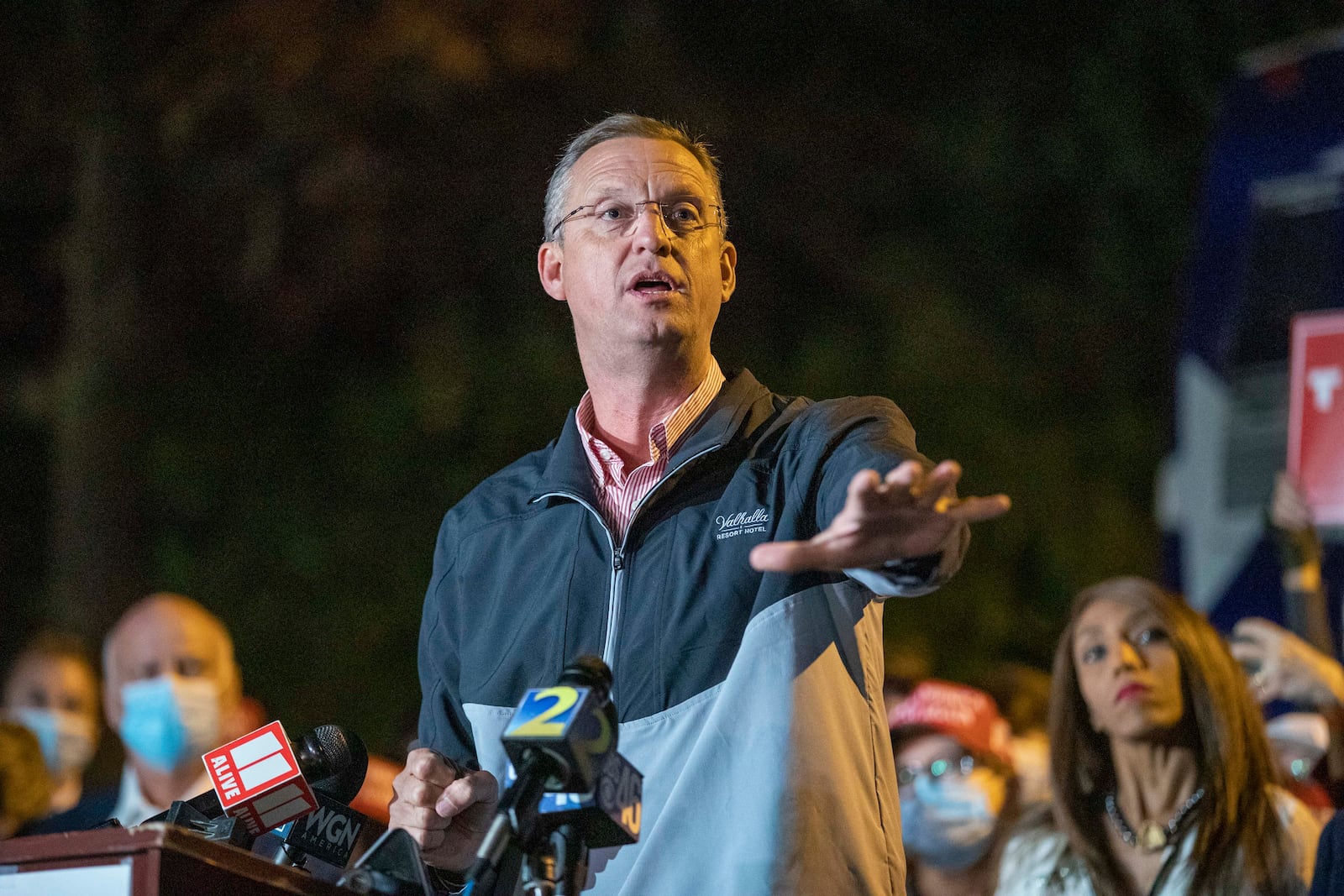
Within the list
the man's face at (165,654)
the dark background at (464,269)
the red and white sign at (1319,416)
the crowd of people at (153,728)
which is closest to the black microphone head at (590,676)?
the crowd of people at (153,728)

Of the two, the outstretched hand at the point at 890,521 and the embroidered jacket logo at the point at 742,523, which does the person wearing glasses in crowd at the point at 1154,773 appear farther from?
the outstretched hand at the point at 890,521

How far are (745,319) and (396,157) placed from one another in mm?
3055

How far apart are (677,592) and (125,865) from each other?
49.3 inches

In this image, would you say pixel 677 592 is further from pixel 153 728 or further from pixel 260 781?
pixel 153 728

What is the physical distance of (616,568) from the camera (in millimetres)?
3479

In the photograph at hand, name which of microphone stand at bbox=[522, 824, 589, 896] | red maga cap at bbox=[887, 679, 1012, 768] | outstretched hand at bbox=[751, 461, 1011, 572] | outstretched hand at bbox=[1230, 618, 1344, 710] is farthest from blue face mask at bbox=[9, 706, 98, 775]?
outstretched hand at bbox=[751, 461, 1011, 572]

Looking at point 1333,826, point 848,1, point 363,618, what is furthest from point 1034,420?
point 1333,826

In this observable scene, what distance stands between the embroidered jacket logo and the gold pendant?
8.28ft

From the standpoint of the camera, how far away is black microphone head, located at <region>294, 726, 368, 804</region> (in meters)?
3.23

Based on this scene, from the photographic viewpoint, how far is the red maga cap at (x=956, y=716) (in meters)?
6.59

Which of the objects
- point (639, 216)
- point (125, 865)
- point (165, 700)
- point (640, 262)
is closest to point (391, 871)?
point (125, 865)

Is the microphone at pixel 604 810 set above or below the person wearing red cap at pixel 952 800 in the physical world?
below

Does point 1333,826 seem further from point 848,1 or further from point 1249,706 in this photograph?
point 848,1

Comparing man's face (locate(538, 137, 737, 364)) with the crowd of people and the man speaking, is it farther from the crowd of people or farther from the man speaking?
the crowd of people
